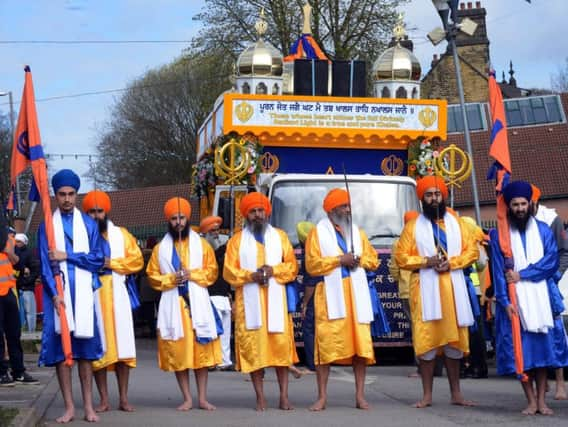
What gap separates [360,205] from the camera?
54.8 feet

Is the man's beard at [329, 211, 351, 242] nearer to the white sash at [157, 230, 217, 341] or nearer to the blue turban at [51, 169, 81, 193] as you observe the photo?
the white sash at [157, 230, 217, 341]

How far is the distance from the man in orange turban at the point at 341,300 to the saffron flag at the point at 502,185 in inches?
47.0

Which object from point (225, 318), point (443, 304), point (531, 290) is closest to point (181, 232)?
point (443, 304)

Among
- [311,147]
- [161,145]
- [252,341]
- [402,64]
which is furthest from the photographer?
[161,145]

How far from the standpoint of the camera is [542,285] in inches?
427

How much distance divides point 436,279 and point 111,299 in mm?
2806

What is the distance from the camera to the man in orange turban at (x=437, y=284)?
37.1 feet

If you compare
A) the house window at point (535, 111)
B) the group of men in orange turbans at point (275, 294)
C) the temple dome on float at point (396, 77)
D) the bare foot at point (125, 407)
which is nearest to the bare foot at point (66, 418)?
the group of men in orange turbans at point (275, 294)

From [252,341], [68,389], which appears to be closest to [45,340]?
[68,389]

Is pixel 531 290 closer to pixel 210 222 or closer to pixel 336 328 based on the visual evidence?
pixel 336 328

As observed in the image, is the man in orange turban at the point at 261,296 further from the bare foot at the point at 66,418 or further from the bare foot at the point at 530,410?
the bare foot at the point at 530,410

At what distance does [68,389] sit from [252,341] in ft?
5.55

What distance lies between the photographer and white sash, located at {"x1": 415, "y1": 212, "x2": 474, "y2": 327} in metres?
11.3

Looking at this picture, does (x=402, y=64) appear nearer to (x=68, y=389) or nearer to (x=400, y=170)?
(x=400, y=170)
